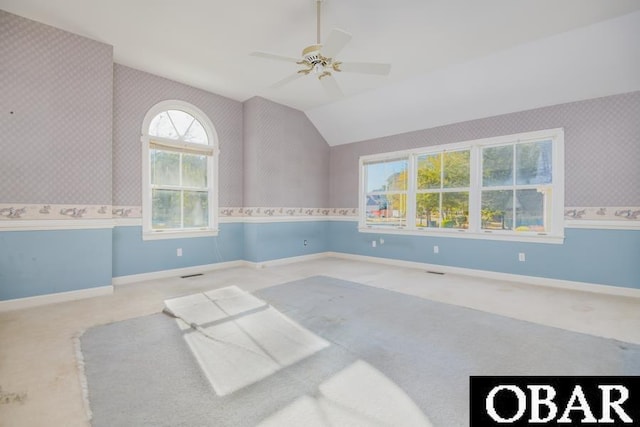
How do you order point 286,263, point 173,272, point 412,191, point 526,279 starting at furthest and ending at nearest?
1. point 286,263
2. point 412,191
3. point 173,272
4. point 526,279

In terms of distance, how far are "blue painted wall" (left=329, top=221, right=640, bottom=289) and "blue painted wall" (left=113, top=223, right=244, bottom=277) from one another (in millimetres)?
2960

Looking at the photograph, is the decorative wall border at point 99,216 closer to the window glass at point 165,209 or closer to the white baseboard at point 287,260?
the window glass at point 165,209

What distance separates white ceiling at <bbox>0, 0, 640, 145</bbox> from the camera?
2824 millimetres

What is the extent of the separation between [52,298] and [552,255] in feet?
20.3

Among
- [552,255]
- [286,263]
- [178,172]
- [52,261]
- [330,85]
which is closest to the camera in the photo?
[330,85]

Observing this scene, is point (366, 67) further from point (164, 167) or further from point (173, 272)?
point (173, 272)

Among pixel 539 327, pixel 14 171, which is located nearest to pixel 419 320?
pixel 539 327

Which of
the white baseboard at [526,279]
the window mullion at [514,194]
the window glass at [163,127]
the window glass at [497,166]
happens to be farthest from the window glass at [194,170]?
the window mullion at [514,194]

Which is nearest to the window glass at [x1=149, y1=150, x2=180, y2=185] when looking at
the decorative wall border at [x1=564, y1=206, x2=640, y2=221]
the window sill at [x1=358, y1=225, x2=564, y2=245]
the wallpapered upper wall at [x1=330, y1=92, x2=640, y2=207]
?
the window sill at [x1=358, y1=225, x2=564, y2=245]

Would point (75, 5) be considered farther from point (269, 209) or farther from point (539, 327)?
point (539, 327)

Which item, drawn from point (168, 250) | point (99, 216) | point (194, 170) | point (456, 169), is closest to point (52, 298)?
point (99, 216)

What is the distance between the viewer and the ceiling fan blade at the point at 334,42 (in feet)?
7.57

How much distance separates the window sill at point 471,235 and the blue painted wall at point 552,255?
2.2 inches

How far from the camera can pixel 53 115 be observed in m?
3.28
